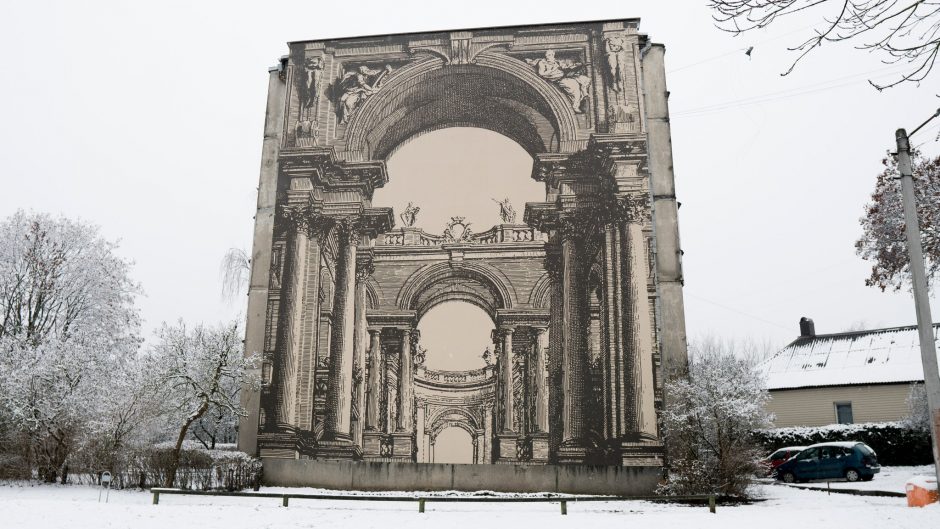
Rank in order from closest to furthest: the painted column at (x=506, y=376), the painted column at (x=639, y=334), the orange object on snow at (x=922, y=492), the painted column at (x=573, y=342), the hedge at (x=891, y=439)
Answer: the orange object on snow at (x=922, y=492)
the painted column at (x=639, y=334)
the painted column at (x=573, y=342)
the painted column at (x=506, y=376)
the hedge at (x=891, y=439)

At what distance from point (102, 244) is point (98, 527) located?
73.4ft

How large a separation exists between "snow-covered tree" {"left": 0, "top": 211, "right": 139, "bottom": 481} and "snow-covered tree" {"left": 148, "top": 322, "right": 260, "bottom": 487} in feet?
8.31

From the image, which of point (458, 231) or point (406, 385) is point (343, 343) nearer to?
point (406, 385)

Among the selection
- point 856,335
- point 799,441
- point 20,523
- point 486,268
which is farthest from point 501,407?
point 856,335

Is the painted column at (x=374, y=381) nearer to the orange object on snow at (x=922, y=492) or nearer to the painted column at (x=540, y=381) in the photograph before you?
the painted column at (x=540, y=381)

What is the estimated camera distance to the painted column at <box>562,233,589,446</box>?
73.1 feet

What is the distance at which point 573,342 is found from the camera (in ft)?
75.1

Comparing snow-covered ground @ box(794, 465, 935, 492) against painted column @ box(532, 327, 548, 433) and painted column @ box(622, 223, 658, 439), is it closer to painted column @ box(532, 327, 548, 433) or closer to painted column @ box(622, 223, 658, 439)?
painted column @ box(622, 223, 658, 439)

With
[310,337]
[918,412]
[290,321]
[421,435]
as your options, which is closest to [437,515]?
[421,435]

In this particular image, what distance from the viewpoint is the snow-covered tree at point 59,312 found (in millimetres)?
23438

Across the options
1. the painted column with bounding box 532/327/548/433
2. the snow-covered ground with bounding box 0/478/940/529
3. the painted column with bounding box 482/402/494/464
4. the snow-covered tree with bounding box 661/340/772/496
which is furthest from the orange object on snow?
the painted column with bounding box 482/402/494/464

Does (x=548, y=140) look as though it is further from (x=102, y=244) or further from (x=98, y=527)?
(x=102, y=244)

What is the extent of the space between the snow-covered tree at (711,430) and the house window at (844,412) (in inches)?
619

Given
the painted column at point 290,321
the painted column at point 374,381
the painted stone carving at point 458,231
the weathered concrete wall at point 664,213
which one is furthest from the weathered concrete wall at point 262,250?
the weathered concrete wall at point 664,213
